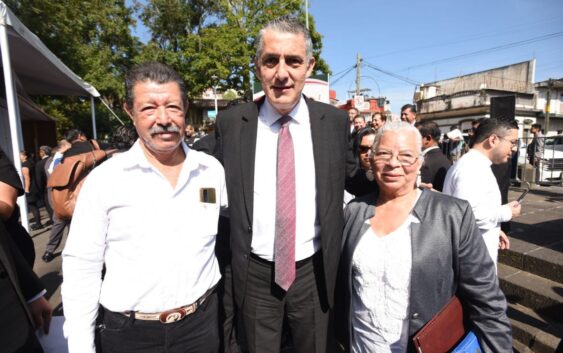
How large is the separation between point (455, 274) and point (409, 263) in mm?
240

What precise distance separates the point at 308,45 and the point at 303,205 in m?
0.90

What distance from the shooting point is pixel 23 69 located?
823 cm

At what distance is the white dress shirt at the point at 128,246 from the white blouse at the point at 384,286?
0.85 meters

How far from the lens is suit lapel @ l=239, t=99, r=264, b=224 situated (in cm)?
173

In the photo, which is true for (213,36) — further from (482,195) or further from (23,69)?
(482,195)

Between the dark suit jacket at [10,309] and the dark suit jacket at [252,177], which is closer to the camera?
the dark suit jacket at [10,309]

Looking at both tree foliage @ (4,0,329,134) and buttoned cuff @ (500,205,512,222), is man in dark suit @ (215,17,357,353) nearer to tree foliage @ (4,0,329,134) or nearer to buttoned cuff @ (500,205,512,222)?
buttoned cuff @ (500,205,512,222)

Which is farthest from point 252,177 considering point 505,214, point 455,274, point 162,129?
point 505,214

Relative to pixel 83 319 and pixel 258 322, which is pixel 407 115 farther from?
pixel 83 319

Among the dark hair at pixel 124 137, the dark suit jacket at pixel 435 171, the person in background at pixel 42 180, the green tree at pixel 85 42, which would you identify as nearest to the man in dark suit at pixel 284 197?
the dark hair at pixel 124 137

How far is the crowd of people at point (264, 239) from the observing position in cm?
139

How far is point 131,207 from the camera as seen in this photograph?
138 centimetres

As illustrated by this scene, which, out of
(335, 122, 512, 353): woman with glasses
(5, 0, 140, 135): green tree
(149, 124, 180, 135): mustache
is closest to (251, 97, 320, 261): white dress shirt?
(335, 122, 512, 353): woman with glasses

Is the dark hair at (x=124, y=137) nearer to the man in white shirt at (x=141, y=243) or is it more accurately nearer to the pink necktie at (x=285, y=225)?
the man in white shirt at (x=141, y=243)
